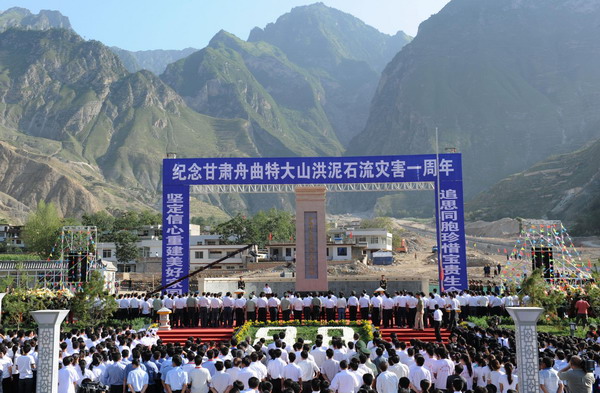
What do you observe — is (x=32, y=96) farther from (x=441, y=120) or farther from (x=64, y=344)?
(x=64, y=344)

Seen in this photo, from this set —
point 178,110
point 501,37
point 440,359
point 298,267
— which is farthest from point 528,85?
point 440,359

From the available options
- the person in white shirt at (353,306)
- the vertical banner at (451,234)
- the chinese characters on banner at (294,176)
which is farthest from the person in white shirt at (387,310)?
the chinese characters on banner at (294,176)

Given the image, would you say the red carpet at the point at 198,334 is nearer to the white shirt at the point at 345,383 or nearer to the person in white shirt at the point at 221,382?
the person in white shirt at the point at 221,382

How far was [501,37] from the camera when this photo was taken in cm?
16575

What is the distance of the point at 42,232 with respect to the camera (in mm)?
61656

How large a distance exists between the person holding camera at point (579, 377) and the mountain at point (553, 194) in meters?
65.0

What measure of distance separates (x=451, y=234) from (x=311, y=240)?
569 centimetres

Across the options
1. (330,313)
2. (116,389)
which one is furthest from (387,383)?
(330,313)

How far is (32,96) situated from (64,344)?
14295 centimetres

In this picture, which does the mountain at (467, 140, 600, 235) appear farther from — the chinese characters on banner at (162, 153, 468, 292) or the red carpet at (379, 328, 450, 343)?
the red carpet at (379, 328, 450, 343)

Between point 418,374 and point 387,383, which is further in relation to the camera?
point 418,374

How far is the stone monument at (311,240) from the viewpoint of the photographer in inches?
951

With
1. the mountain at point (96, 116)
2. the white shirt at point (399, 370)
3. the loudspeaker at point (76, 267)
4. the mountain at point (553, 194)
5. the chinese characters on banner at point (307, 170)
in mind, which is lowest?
the white shirt at point (399, 370)

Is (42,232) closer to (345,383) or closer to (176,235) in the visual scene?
(176,235)
